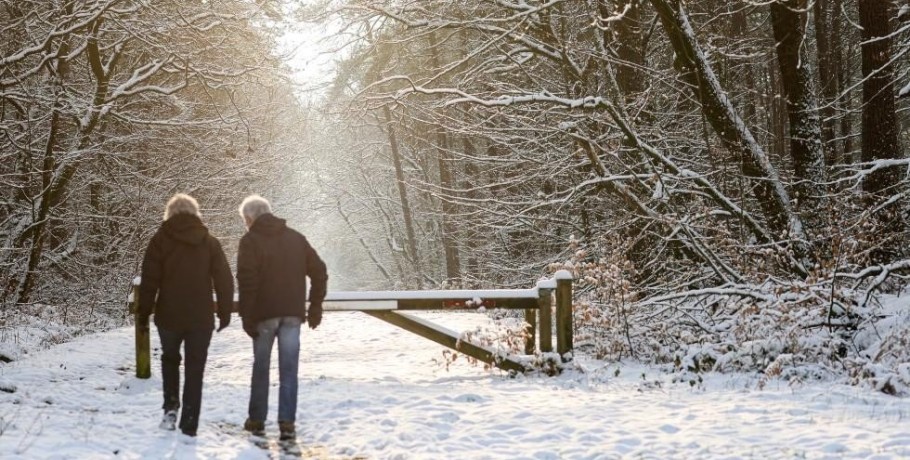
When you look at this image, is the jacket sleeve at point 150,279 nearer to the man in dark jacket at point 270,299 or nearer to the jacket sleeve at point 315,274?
the man in dark jacket at point 270,299

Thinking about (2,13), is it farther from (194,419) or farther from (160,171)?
(194,419)

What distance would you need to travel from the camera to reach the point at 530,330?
30.3 ft

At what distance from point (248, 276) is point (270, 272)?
178mm

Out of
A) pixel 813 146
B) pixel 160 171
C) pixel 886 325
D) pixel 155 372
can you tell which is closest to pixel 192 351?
pixel 155 372

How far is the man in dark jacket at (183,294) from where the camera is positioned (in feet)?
19.0

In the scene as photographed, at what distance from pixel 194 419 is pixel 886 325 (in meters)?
7.58

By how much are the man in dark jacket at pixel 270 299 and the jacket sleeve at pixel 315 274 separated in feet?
0.20

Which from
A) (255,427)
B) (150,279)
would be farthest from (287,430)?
(150,279)

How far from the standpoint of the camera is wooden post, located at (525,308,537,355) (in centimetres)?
909

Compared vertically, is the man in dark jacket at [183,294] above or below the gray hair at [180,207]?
below

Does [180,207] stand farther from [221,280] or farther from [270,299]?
[270,299]

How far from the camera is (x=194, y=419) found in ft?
19.3

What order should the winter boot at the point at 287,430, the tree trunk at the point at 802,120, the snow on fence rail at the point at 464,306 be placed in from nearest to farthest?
the winter boot at the point at 287,430
the snow on fence rail at the point at 464,306
the tree trunk at the point at 802,120

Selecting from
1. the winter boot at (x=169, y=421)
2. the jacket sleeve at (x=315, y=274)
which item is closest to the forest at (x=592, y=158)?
the jacket sleeve at (x=315, y=274)
